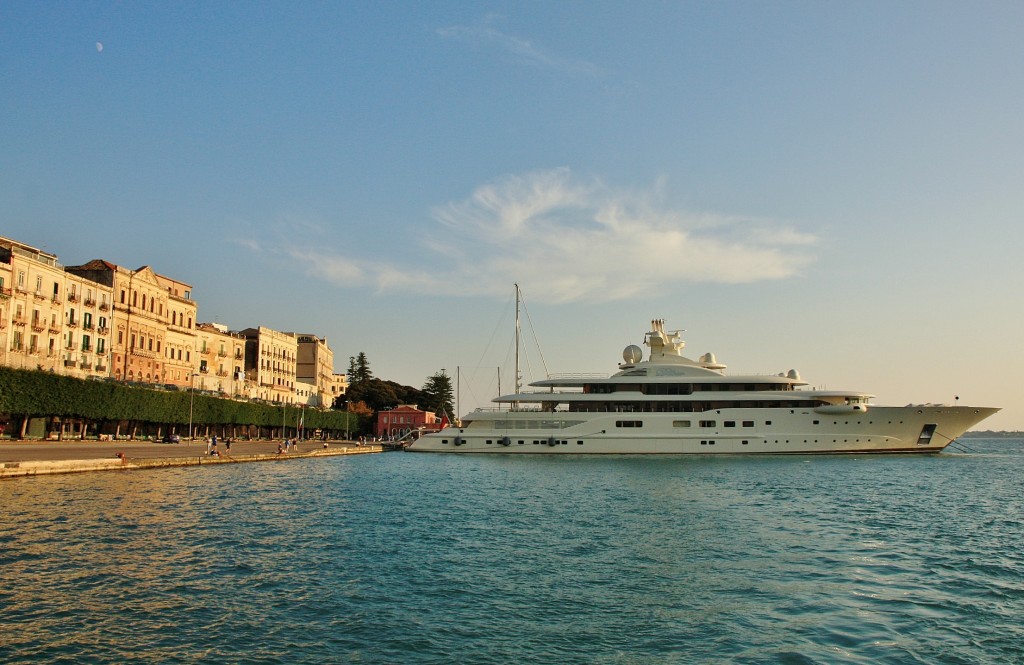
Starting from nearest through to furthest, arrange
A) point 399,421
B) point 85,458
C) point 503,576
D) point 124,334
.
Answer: point 503,576, point 85,458, point 124,334, point 399,421

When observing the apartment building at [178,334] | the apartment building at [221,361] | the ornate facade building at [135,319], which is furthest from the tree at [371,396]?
the ornate facade building at [135,319]

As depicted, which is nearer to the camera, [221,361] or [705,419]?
[705,419]

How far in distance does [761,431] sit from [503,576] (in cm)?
4387

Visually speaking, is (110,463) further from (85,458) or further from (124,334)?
(124,334)

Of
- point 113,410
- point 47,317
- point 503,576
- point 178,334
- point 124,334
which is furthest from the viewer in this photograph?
point 178,334

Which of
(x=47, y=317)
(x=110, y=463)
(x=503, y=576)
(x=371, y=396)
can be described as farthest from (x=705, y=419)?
(x=371, y=396)

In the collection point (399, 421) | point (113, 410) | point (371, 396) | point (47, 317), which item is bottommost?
point (113, 410)

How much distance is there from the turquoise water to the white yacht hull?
24.3 metres

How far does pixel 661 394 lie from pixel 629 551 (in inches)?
1562

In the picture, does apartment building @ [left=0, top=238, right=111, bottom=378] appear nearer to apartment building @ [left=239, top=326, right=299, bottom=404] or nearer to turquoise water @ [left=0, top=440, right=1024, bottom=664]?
turquoise water @ [left=0, top=440, right=1024, bottom=664]

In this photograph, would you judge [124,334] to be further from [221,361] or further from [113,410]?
[221,361]

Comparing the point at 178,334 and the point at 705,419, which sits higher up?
the point at 178,334

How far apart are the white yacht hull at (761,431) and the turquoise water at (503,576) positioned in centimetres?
2430

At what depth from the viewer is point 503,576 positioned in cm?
1586
